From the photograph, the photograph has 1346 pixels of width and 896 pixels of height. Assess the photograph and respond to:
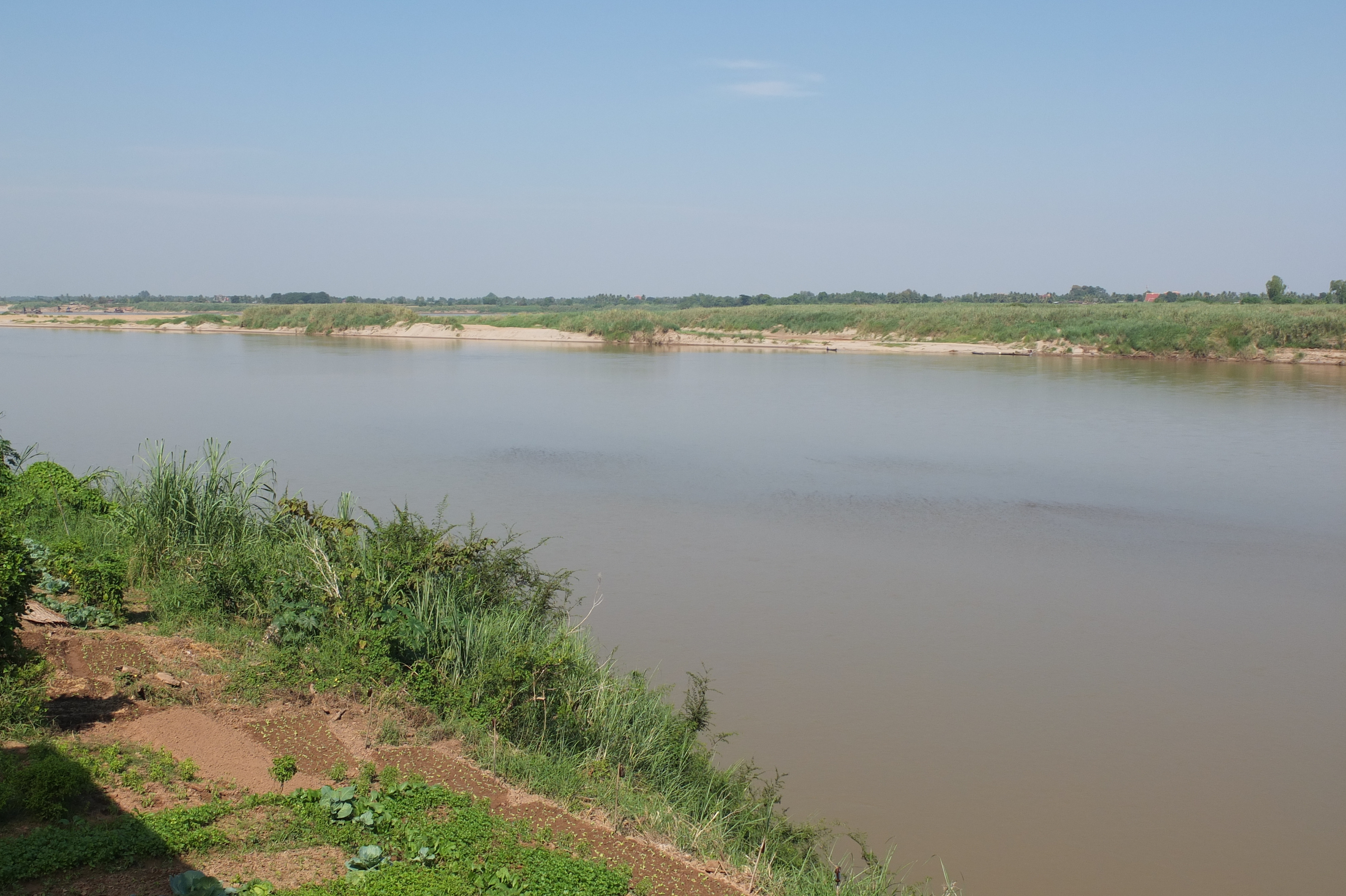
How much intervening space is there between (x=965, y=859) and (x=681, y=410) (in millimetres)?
17860

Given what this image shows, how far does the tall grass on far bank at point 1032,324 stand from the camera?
40312 mm

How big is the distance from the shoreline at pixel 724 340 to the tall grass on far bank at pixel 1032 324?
0.36 m

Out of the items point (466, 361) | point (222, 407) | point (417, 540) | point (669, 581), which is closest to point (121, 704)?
point (417, 540)

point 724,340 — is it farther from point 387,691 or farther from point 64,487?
point 387,691

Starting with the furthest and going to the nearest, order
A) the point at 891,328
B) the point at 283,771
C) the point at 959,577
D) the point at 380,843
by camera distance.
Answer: the point at 891,328, the point at 959,577, the point at 283,771, the point at 380,843

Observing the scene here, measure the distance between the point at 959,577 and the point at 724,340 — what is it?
43767mm

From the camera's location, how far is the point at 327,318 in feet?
199

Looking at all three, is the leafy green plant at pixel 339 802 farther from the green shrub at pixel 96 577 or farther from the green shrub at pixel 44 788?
the green shrub at pixel 96 577

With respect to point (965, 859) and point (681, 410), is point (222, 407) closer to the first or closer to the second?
point (681, 410)

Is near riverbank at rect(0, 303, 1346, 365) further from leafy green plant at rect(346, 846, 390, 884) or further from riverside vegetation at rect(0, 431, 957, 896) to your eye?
leafy green plant at rect(346, 846, 390, 884)

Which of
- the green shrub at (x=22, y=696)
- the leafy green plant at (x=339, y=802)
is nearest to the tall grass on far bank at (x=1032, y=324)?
the leafy green plant at (x=339, y=802)

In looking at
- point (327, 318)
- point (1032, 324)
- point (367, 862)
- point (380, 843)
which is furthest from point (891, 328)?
point (367, 862)

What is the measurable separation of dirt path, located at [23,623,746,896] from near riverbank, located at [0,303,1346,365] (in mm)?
42089

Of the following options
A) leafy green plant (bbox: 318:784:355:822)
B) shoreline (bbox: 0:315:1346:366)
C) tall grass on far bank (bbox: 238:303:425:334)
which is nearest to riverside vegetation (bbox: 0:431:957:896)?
leafy green plant (bbox: 318:784:355:822)
